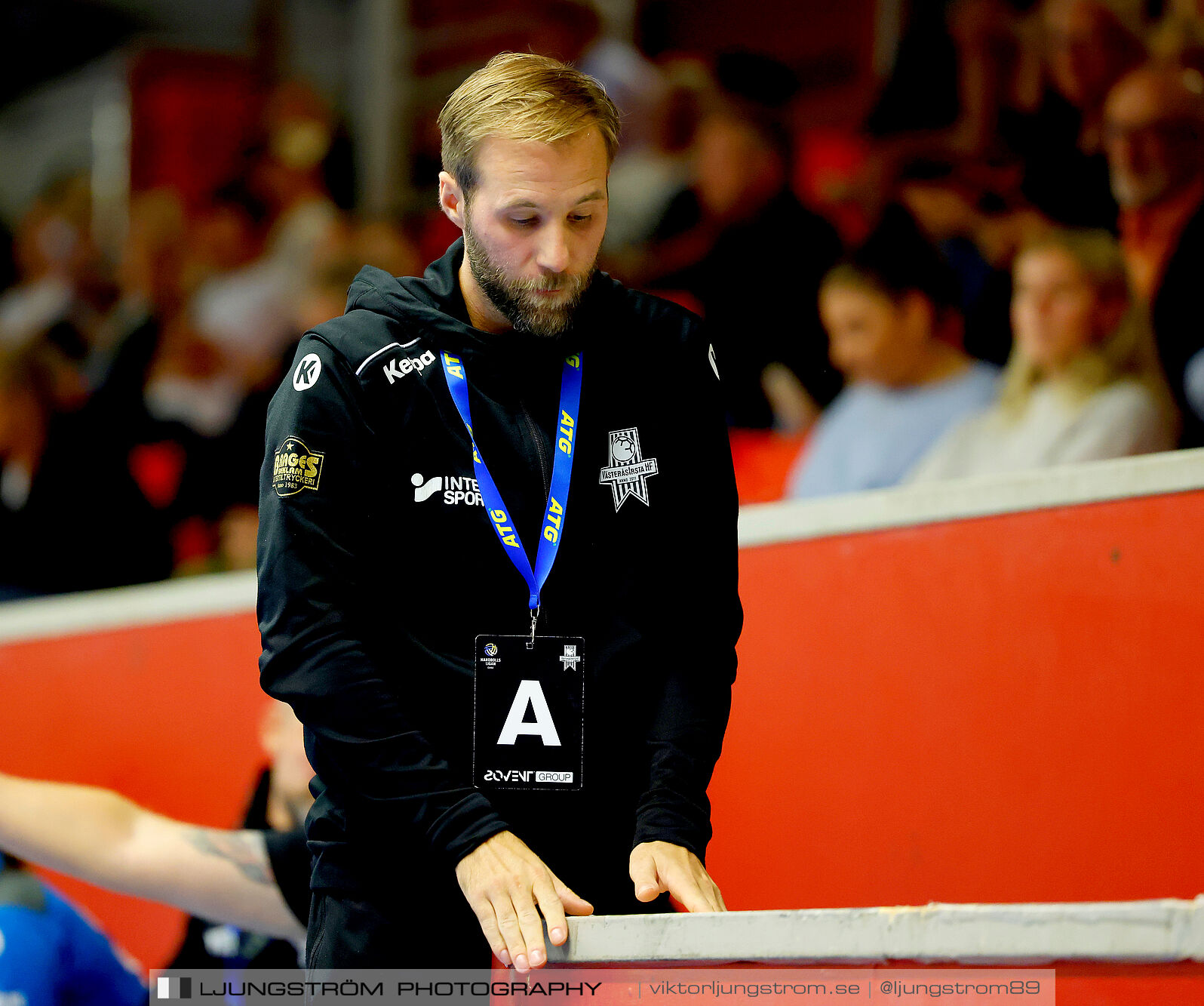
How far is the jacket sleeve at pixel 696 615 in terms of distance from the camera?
1.66m

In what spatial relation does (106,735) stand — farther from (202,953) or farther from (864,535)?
(864,535)

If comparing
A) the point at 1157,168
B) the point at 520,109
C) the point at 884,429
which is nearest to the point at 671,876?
the point at 520,109

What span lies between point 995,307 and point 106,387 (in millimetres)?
3665

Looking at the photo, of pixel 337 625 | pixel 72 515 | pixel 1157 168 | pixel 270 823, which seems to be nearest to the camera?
pixel 337 625

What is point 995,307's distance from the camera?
3.91m

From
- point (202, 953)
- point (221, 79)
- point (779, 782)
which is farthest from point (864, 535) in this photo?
point (221, 79)

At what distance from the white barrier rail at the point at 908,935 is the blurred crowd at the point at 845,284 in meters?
1.91

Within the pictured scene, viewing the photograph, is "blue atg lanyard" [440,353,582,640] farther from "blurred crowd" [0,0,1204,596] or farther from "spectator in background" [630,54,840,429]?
"spectator in background" [630,54,840,429]

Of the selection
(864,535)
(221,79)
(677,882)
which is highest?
(221,79)

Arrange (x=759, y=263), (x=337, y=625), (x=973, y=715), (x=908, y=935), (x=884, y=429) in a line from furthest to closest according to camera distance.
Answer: (x=759, y=263) < (x=884, y=429) < (x=973, y=715) < (x=337, y=625) < (x=908, y=935)

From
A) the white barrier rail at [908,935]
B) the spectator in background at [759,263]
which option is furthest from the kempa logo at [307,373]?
the spectator in background at [759,263]

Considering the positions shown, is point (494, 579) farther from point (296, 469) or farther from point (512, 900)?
point (512, 900)

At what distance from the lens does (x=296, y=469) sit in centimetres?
159

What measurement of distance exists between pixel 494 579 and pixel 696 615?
246 mm
